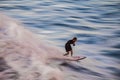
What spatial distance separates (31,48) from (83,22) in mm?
5628

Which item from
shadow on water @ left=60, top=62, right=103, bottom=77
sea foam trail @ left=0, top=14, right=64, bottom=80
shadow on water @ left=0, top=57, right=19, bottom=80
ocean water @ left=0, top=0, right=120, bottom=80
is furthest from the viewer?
shadow on water @ left=60, top=62, right=103, bottom=77

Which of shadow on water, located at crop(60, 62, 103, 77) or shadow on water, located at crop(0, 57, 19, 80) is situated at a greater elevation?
shadow on water, located at crop(0, 57, 19, 80)

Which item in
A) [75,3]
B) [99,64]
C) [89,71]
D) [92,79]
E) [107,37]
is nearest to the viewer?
[92,79]

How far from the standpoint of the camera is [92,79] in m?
5.55

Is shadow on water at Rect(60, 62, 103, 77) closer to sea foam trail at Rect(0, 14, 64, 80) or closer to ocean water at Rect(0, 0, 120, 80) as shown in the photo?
ocean water at Rect(0, 0, 120, 80)

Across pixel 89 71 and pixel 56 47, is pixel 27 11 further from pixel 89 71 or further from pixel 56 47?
pixel 89 71

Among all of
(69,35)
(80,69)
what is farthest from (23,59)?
(69,35)

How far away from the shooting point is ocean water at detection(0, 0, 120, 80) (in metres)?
5.72

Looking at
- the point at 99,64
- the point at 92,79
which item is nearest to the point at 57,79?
the point at 92,79

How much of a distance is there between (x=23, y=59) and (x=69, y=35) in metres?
3.96

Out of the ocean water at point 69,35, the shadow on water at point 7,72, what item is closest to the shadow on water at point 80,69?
the ocean water at point 69,35

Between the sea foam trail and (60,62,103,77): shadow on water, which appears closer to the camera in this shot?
the sea foam trail

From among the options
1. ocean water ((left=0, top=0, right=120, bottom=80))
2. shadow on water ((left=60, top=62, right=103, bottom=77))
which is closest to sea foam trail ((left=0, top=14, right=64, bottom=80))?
ocean water ((left=0, top=0, right=120, bottom=80))

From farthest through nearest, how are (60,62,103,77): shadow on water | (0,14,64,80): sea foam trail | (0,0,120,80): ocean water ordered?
1. (60,62,103,77): shadow on water
2. (0,0,120,80): ocean water
3. (0,14,64,80): sea foam trail
